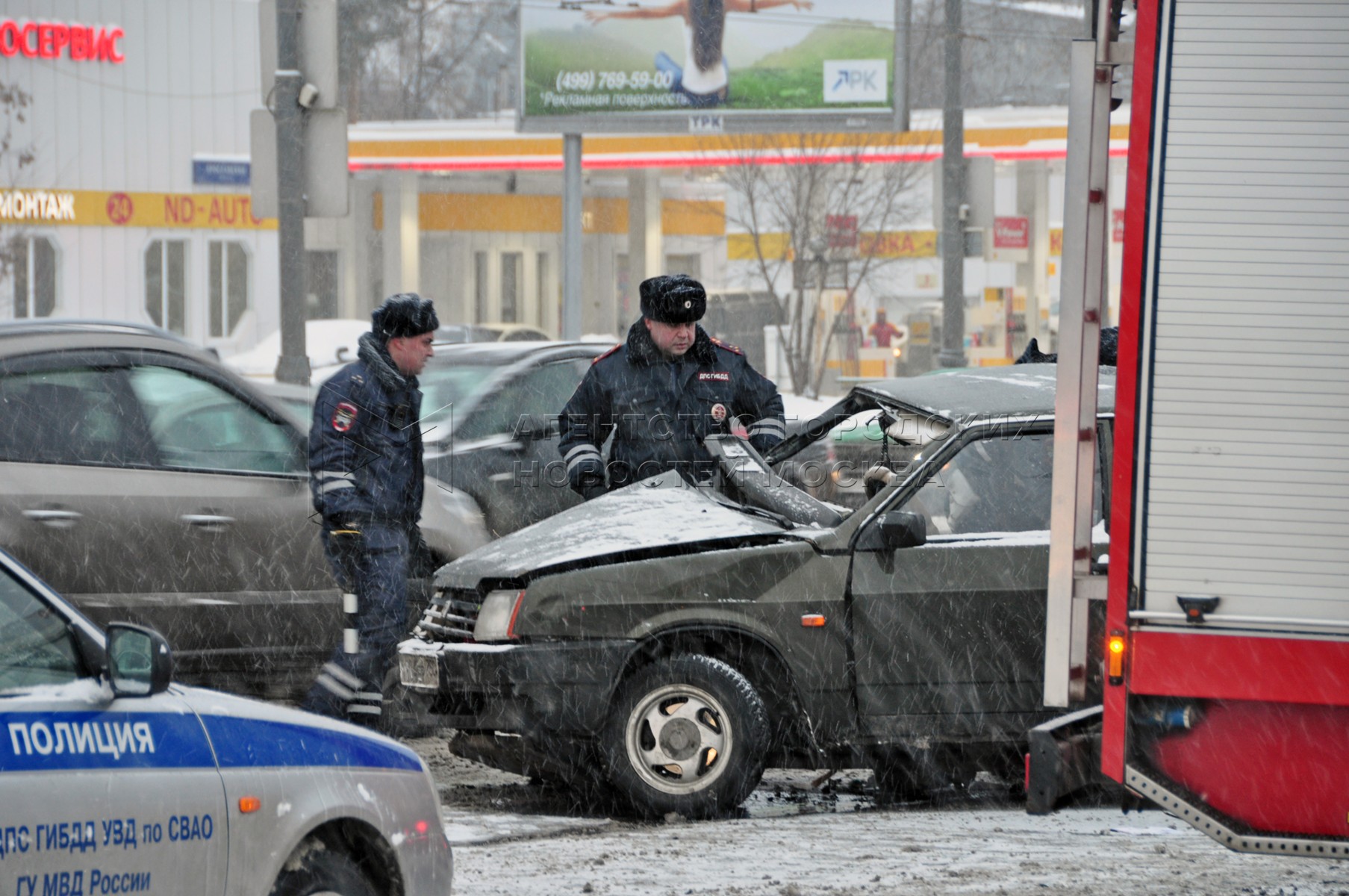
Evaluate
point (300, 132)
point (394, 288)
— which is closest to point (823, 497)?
point (300, 132)

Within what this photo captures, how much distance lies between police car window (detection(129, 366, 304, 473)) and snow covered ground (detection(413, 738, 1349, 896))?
1.78 m

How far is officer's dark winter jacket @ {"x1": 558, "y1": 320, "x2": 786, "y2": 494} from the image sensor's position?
24.2ft

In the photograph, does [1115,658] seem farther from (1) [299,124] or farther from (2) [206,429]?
(1) [299,124]

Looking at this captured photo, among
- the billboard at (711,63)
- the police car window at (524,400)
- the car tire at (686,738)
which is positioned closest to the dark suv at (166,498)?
the car tire at (686,738)

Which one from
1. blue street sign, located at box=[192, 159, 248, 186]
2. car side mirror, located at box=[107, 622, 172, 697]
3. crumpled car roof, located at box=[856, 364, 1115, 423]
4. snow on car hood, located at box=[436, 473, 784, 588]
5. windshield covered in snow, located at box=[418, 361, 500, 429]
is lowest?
snow on car hood, located at box=[436, 473, 784, 588]

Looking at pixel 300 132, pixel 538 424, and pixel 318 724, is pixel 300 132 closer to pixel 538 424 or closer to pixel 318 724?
pixel 538 424

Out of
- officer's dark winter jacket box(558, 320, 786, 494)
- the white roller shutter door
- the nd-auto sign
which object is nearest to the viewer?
the white roller shutter door

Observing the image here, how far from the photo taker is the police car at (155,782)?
3.29 meters

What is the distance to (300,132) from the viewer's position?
12992 mm

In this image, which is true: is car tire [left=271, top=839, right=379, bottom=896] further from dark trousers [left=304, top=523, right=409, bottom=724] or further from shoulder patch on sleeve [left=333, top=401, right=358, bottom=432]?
shoulder patch on sleeve [left=333, top=401, right=358, bottom=432]

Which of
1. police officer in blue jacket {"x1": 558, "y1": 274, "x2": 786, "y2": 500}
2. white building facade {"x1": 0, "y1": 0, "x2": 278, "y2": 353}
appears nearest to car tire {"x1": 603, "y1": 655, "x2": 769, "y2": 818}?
police officer in blue jacket {"x1": 558, "y1": 274, "x2": 786, "y2": 500}

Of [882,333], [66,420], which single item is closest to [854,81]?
[882,333]

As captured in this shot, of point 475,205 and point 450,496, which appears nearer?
point 450,496

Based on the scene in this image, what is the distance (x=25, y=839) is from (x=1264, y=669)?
9.08ft
